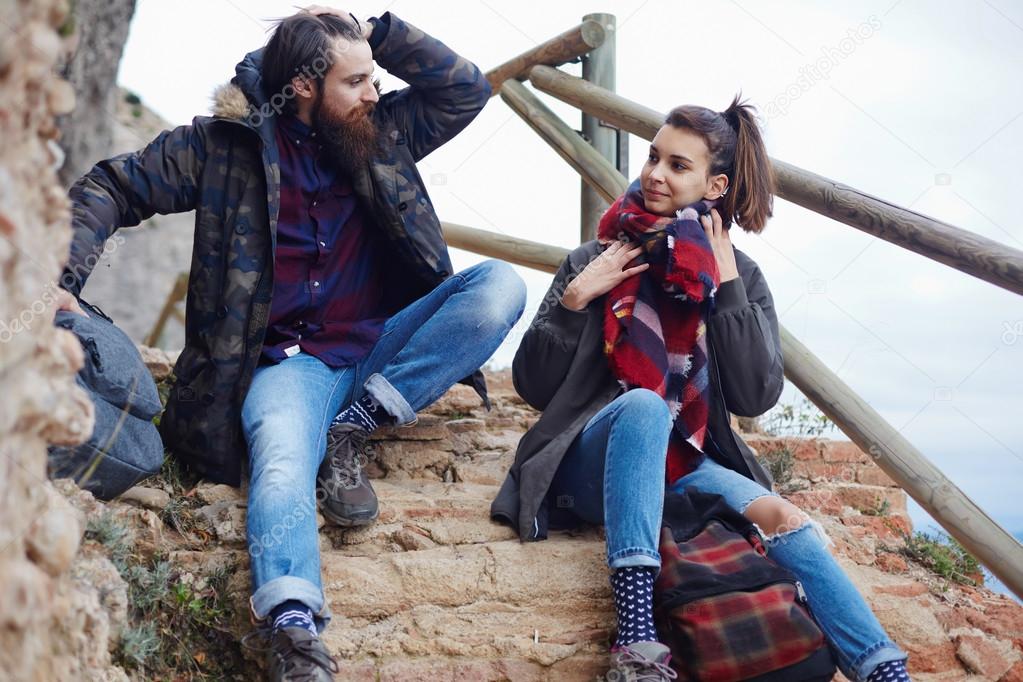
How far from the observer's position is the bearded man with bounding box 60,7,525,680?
9.68ft

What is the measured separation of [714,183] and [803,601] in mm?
1307

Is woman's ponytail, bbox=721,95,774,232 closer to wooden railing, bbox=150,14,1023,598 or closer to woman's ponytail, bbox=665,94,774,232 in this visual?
woman's ponytail, bbox=665,94,774,232

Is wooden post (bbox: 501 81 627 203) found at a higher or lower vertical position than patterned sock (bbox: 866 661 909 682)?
higher

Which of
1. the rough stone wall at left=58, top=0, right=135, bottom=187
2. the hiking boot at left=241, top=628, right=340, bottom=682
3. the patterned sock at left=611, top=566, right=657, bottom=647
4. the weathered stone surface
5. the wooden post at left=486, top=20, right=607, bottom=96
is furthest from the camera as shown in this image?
the rough stone wall at left=58, top=0, right=135, bottom=187

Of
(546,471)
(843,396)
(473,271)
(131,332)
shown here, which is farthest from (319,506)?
(131,332)

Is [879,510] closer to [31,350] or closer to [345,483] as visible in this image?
[345,483]

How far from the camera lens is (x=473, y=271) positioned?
127 inches

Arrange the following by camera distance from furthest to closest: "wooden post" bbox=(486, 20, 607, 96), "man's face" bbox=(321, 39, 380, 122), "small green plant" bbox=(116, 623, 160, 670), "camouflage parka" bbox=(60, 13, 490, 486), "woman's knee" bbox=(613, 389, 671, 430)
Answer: "wooden post" bbox=(486, 20, 607, 96) < "man's face" bbox=(321, 39, 380, 122) < "camouflage parka" bbox=(60, 13, 490, 486) < "woman's knee" bbox=(613, 389, 671, 430) < "small green plant" bbox=(116, 623, 160, 670)

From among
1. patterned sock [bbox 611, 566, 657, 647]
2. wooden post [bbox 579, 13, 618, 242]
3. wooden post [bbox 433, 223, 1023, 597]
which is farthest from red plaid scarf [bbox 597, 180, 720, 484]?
wooden post [bbox 579, 13, 618, 242]

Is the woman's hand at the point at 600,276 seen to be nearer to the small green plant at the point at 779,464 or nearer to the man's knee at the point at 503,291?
the man's knee at the point at 503,291

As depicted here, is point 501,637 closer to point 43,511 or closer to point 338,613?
point 338,613

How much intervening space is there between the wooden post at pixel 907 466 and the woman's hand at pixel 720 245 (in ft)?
2.08

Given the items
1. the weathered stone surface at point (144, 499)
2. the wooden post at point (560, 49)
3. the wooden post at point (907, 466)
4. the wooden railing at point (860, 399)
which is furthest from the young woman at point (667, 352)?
the wooden post at point (560, 49)

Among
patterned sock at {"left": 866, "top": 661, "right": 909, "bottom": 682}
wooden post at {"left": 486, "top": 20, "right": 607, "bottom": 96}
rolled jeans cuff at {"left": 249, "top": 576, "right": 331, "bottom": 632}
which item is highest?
wooden post at {"left": 486, "top": 20, "right": 607, "bottom": 96}
